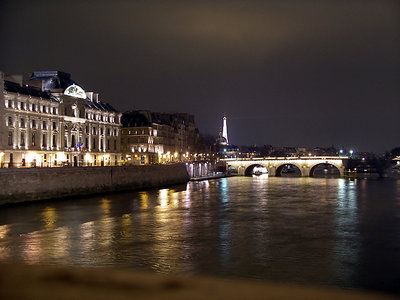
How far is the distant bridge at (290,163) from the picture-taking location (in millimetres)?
104875

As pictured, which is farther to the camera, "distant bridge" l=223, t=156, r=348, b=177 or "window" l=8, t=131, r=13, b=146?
"distant bridge" l=223, t=156, r=348, b=177

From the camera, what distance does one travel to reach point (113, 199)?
44.5 metres

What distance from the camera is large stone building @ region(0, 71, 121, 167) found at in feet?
173

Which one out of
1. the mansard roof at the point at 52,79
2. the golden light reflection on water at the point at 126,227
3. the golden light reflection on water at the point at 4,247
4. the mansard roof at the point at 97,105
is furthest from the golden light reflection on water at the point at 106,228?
the mansard roof at the point at 97,105

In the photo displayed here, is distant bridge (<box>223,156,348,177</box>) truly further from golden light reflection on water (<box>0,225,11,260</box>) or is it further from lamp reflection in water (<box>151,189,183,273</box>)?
golden light reflection on water (<box>0,225,11,260</box>)

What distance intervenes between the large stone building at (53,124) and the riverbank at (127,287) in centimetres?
4532

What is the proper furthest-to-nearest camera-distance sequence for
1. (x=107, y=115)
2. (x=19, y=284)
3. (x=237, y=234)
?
(x=107, y=115) < (x=237, y=234) < (x=19, y=284)

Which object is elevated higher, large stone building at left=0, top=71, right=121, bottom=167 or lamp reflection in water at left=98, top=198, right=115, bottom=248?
large stone building at left=0, top=71, right=121, bottom=167

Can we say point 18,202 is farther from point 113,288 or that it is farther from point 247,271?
point 113,288

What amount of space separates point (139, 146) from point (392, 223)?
6814cm

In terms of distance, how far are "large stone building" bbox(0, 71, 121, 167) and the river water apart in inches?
650

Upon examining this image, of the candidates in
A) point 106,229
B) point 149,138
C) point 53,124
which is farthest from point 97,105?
point 106,229

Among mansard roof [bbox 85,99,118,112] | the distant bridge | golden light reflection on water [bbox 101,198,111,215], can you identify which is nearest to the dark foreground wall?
golden light reflection on water [bbox 101,198,111,215]

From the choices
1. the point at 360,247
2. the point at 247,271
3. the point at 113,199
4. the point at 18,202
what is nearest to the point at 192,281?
the point at 247,271
